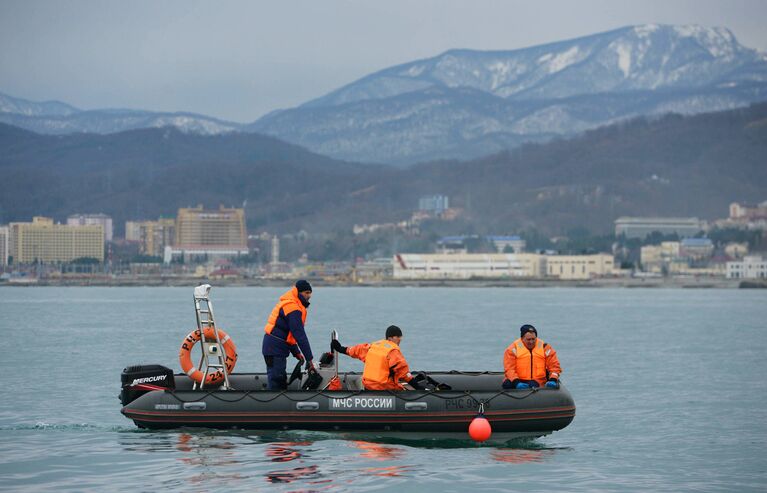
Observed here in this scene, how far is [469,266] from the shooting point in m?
198

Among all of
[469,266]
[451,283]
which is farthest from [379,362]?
[469,266]

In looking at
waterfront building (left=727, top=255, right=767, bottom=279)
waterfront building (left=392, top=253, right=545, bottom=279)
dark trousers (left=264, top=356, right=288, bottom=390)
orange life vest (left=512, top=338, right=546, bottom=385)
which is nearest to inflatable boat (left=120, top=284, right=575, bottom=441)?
dark trousers (left=264, top=356, right=288, bottom=390)

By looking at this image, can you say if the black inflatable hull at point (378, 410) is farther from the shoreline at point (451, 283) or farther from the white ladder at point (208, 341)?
the shoreline at point (451, 283)

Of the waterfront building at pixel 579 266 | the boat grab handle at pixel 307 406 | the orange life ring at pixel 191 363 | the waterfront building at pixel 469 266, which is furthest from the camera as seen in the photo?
the waterfront building at pixel 469 266

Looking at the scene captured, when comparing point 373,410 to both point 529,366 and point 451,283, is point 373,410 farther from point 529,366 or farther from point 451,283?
point 451,283

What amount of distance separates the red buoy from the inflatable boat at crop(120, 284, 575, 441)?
108mm

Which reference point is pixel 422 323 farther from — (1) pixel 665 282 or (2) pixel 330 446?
(1) pixel 665 282

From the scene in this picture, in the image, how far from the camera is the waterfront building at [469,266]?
195 metres

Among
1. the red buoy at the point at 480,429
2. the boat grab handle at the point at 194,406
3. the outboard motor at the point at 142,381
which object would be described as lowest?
the red buoy at the point at 480,429

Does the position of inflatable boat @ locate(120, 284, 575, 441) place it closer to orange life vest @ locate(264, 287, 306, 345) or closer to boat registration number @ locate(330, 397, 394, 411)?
boat registration number @ locate(330, 397, 394, 411)

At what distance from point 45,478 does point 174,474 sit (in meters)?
1.73

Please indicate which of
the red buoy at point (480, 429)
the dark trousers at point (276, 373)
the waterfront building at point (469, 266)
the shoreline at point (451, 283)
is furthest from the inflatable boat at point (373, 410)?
the waterfront building at point (469, 266)

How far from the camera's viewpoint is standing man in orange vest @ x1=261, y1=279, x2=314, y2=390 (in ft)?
64.4

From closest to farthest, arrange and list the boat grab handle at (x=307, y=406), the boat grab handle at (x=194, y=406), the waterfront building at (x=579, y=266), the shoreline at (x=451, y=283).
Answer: the boat grab handle at (x=307, y=406), the boat grab handle at (x=194, y=406), the shoreline at (x=451, y=283), the waterfront building at (x=579, y=266)
